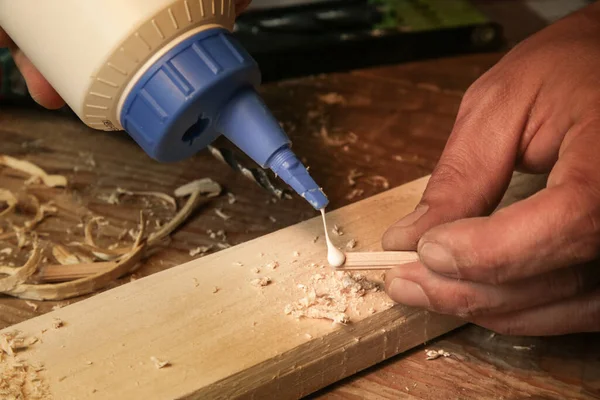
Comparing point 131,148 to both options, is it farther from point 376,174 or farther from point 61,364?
point 61,364

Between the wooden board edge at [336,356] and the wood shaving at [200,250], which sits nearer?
the wooden board edge at [336,356]

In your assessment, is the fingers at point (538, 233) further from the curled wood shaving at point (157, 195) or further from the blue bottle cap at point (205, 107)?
the curled wood shaving at point (157, 195)

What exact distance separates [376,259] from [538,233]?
0.73ft

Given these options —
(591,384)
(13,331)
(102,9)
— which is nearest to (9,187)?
(13,331)

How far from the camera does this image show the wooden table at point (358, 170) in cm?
87

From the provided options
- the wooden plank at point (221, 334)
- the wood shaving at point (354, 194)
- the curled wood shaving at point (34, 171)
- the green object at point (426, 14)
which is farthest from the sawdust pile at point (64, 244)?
the green object at point (426, 14)

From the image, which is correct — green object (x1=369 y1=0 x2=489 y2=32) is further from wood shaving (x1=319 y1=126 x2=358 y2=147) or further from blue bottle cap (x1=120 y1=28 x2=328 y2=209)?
blue bottle cap (x1=120 y1=28 x2=328 y2=209)

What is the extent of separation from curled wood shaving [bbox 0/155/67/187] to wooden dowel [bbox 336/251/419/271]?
1.96 ft

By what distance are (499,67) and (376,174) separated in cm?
34

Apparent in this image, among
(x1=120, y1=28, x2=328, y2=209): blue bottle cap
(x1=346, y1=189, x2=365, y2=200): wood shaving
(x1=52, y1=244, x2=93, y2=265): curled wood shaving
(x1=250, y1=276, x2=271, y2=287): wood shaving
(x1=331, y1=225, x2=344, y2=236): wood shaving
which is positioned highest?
(x1=120, y1=28, x2=328, y2=209): blue bottle cap

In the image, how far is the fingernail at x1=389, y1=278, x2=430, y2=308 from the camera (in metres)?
0.83

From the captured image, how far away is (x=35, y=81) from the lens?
98 centimetres

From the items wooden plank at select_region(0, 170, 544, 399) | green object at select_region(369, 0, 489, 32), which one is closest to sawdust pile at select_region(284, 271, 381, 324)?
wooden plank at select_region(0, 170, 544, 399)

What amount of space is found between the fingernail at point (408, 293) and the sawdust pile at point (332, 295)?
48 mm
